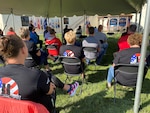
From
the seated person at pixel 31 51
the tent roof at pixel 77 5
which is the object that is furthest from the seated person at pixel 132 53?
the tent roof at pixel 77 5

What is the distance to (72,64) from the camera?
365 cm

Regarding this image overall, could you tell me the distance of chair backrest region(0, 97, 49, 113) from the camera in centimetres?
157

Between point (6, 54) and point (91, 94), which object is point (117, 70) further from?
point (6, 54)

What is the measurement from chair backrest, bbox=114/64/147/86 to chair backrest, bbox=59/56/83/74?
771 millimetres

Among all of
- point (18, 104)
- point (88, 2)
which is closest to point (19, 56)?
point (18, 104)

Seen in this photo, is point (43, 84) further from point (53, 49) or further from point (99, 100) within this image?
point (53, 49)

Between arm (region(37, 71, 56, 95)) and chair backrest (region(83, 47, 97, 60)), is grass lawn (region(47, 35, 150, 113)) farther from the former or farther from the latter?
Answer: arm (region(37, 71, 56, 95))

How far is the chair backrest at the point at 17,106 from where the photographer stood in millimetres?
1567

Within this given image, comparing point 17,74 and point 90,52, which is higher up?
point 17,74

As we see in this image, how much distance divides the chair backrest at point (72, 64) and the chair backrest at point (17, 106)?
2016 mm

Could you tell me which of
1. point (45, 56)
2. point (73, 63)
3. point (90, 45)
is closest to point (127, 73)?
point (73, 63)

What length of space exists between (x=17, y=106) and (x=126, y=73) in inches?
78.5

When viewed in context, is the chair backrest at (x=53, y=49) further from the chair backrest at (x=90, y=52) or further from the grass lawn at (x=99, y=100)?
the grass lawn at (x=99, y=100)

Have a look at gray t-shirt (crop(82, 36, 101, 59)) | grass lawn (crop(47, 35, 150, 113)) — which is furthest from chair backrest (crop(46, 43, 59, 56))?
grass lawn (crop(47, 35, 150, 113))
